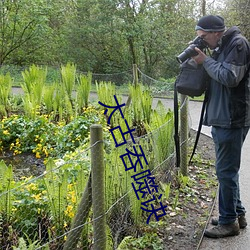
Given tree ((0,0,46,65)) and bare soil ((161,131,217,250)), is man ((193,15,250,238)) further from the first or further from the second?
tree ((0,0,46,65))

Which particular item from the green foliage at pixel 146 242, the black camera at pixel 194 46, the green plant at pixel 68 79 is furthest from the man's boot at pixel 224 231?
the green plant at pixel 68 79

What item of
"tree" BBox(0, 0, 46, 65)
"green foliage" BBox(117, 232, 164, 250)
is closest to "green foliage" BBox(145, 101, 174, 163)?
"green foliage" BBox(117, 232, 164, 250)

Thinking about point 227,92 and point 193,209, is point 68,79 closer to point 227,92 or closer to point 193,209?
point 193,209

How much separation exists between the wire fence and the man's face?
3.54 feet

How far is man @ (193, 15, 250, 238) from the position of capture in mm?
2887

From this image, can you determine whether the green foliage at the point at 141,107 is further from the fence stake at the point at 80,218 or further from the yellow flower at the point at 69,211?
the fence stake at the point at 80,218

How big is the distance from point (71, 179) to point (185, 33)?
14.9 meters

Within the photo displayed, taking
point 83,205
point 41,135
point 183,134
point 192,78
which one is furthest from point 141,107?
point 83,205

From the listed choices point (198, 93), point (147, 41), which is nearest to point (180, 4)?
point (147, 41)

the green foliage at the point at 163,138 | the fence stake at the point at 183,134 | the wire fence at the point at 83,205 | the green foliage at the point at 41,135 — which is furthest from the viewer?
the green foliage at the point at 41,135

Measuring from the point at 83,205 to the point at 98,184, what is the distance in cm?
19

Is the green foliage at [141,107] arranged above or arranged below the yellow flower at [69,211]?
above

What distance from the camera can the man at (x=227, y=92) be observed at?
289 centimetres

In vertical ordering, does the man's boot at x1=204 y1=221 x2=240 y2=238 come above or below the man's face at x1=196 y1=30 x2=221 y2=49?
below
